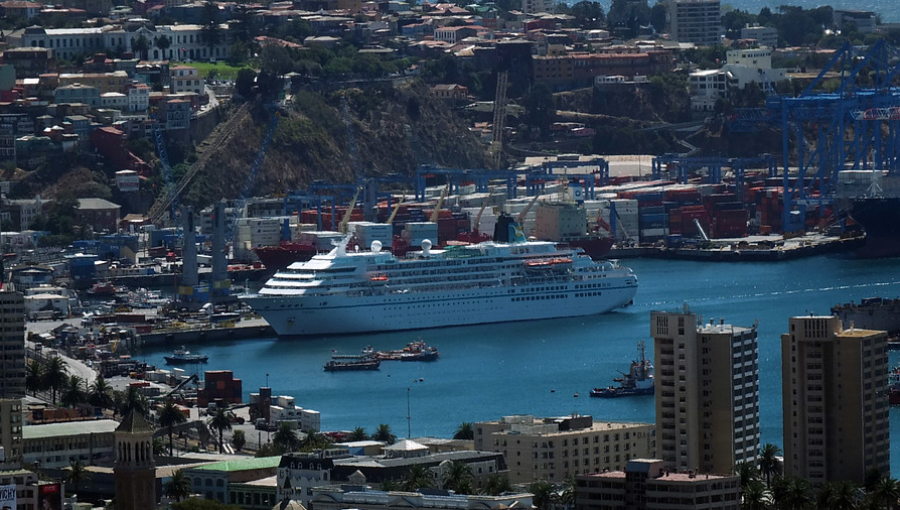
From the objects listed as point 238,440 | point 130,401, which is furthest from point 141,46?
point 238,440

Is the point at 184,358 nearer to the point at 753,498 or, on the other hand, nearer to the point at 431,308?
the point at 431,308

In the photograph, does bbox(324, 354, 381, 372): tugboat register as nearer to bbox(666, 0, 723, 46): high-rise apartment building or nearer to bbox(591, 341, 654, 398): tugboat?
bbox(591, 341, 654, 398): tugboat

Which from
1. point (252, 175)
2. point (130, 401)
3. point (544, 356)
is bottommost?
point (544, 356)

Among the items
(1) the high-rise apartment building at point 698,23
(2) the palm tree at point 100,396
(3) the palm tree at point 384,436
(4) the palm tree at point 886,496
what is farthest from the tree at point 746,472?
(1) the high-rise apartment building at point 698,23

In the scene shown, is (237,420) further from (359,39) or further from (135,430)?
(359,39)

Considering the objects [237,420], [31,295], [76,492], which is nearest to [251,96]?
[31,295]

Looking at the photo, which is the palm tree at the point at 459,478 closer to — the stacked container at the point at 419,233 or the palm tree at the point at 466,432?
the palm tree at the point at 466,432

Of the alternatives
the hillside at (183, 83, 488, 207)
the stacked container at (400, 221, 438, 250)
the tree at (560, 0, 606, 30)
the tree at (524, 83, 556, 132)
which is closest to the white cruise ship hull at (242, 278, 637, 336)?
the stacked container at (400, 221, 438, 250)
